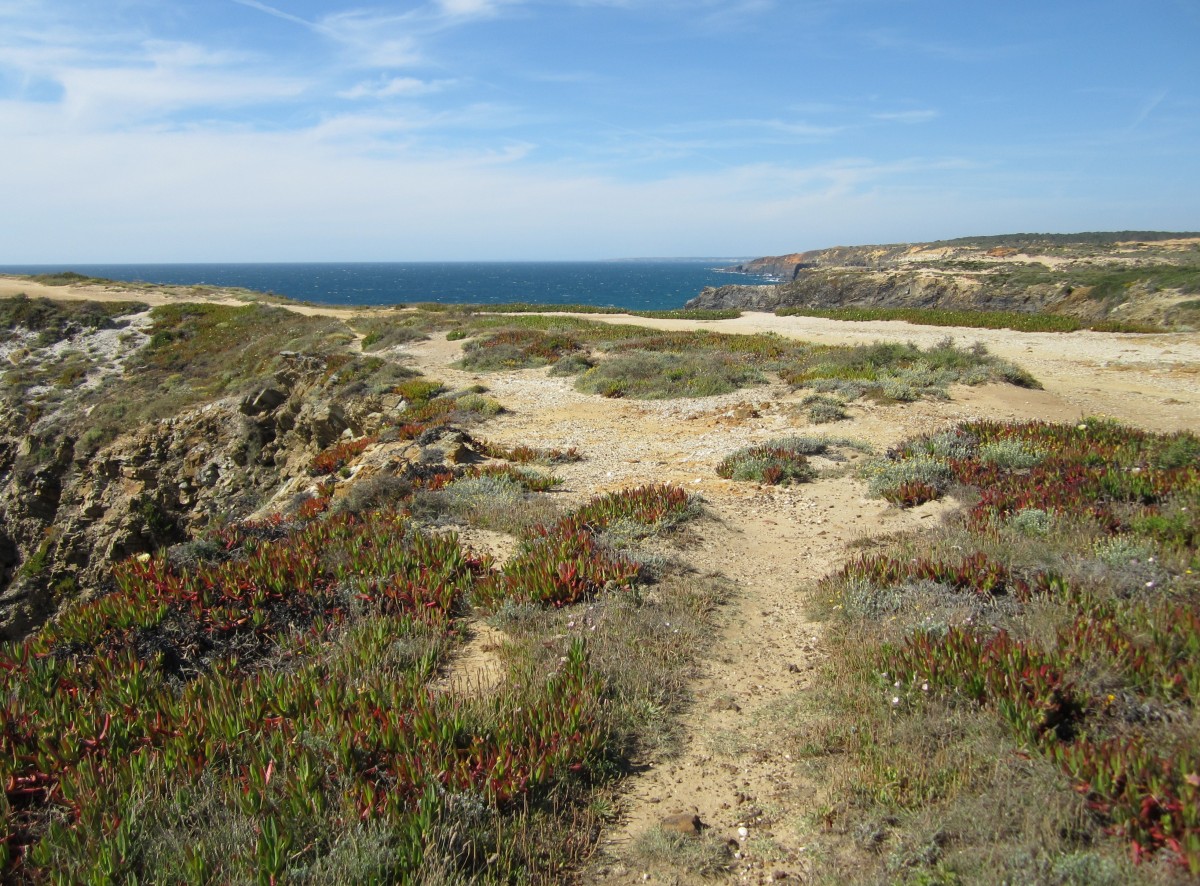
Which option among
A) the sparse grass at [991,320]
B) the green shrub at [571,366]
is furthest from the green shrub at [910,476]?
the sparse grass at [991,320]

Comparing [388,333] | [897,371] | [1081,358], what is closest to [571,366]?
[897,371]

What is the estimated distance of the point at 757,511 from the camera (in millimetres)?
8328

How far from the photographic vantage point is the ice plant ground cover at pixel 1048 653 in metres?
2.93

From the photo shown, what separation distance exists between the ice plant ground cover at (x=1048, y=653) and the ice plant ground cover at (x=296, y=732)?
5.31 feet

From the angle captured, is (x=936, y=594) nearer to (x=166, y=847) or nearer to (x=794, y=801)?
(x=794, y=801)

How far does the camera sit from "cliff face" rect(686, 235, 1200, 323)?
98.7ft

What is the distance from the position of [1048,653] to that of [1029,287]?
128 feet

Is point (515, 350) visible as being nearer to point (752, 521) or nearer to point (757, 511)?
point (757, 511)

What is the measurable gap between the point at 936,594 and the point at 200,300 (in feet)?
162

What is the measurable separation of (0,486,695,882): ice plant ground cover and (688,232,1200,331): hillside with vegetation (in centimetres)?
2593

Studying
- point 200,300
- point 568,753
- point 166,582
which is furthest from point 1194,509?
point 200,300

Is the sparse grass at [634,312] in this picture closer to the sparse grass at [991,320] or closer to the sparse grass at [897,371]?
the sparse grass at [991,320]

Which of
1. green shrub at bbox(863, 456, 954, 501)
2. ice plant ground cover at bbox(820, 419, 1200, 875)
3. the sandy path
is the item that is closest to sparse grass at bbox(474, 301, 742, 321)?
the sandy path

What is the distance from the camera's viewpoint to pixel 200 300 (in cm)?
4425
